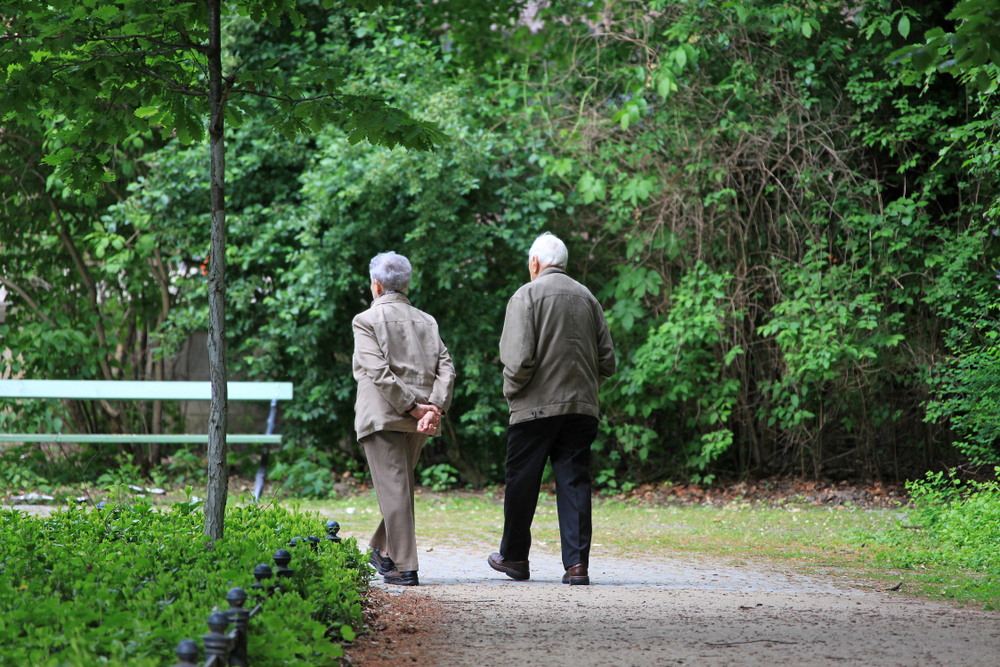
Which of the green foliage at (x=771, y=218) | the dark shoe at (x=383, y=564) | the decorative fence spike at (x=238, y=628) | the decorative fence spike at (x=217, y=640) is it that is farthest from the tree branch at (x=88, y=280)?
the decorative fence spike at (x=217, y=640)

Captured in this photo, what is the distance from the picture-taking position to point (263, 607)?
305 cm

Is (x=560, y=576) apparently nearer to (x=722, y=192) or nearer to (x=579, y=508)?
(x=579, y=508)

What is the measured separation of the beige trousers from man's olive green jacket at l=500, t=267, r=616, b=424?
0.67 metres

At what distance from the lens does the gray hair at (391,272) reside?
5.40 meters

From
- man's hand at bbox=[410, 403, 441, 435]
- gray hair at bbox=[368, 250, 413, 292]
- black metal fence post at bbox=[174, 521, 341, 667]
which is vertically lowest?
black metal fence post at bbox=[174, 521, 341, 667]

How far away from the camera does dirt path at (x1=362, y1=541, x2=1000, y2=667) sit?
11.4 ft

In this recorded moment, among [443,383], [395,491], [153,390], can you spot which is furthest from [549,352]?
[153,390]

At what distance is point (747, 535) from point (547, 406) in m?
2.77

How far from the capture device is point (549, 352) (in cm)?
529

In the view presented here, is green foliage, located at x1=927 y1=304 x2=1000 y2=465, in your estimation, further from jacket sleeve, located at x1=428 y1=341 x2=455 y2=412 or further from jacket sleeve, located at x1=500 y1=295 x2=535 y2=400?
jacket sleeve, located at x1=428 y1=341 x2=455 y2=412

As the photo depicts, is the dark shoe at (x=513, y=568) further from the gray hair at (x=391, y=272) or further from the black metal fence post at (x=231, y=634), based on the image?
the black metal fence post at (x=231, y=634)

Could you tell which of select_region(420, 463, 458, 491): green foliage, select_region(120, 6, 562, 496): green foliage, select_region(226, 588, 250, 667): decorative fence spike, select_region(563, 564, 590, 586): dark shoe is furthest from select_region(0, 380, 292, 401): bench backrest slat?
select_region(226, 588, 250, 667): decorative fence spike

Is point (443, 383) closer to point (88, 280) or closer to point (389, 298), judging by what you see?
point (389, 298)

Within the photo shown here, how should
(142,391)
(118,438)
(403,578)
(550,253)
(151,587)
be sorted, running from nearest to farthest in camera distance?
(151,587), (403,578), (550,253), (118,438), (142,391)
